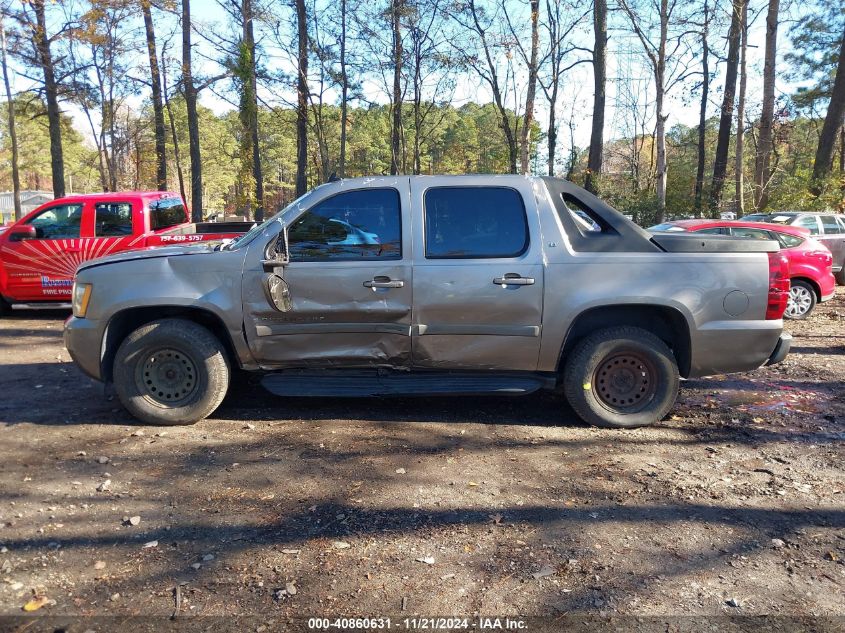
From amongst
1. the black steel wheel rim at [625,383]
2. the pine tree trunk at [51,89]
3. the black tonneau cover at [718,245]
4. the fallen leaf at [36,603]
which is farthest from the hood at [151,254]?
the pine tree trunk at [51,89]

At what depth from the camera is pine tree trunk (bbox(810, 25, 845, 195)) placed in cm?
1945

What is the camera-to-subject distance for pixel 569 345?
5051 millimetres

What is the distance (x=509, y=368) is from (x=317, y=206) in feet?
6.46

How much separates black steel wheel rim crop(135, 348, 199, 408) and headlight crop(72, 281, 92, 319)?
626mm

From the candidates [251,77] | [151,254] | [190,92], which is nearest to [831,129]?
[251,77]

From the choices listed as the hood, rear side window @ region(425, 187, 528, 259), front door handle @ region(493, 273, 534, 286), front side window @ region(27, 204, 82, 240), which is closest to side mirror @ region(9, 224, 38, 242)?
front side window @ region(27, 204, 82, 240)

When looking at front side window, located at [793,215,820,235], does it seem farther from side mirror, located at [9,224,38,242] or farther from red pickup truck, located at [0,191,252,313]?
side mirror, located at [9,224,38,242]

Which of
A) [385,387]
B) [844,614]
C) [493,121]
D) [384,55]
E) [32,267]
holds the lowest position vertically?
[844,614]

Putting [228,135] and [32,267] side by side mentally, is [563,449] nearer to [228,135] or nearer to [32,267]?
[32,267]

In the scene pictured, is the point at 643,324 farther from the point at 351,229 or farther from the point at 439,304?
the point at 351,229

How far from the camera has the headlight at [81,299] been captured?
193 inches

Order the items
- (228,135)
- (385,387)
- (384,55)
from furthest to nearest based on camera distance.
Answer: (228,135) → (384,55) → (385,387)

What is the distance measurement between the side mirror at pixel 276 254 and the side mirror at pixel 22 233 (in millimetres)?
6750

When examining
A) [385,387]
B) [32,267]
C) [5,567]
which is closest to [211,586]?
[5,567]
